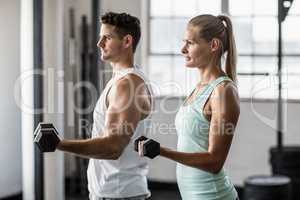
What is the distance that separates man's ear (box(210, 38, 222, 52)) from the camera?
152 centimetres

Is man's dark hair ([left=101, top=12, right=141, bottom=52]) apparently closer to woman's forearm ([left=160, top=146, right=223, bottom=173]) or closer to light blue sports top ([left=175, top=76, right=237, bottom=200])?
light blue sports top ([left=175, top=76, right=237, bottom=200])

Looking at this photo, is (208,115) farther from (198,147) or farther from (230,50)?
(230,50)

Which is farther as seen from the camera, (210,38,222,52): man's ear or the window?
the window

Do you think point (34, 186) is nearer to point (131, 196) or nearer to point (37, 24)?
point (37, 24)

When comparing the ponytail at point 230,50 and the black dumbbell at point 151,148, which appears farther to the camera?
the ponytail at point 230,50

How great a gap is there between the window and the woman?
2782 millimetres

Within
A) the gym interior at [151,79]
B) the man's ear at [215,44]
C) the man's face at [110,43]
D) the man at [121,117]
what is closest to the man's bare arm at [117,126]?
the man at [121,117]

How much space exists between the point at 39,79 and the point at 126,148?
2394 mm

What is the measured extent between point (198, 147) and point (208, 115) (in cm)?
10

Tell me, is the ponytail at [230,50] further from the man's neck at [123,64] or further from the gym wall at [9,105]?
the gym wall at [9,105]

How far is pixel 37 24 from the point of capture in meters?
3.88

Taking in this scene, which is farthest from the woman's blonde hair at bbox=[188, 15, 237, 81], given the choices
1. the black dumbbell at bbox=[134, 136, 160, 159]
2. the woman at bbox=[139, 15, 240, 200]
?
the black dumbbell at bbox=[134, 136, 160, 159]

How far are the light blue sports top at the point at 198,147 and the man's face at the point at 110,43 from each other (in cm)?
35

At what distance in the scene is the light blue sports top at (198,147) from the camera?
148cm
